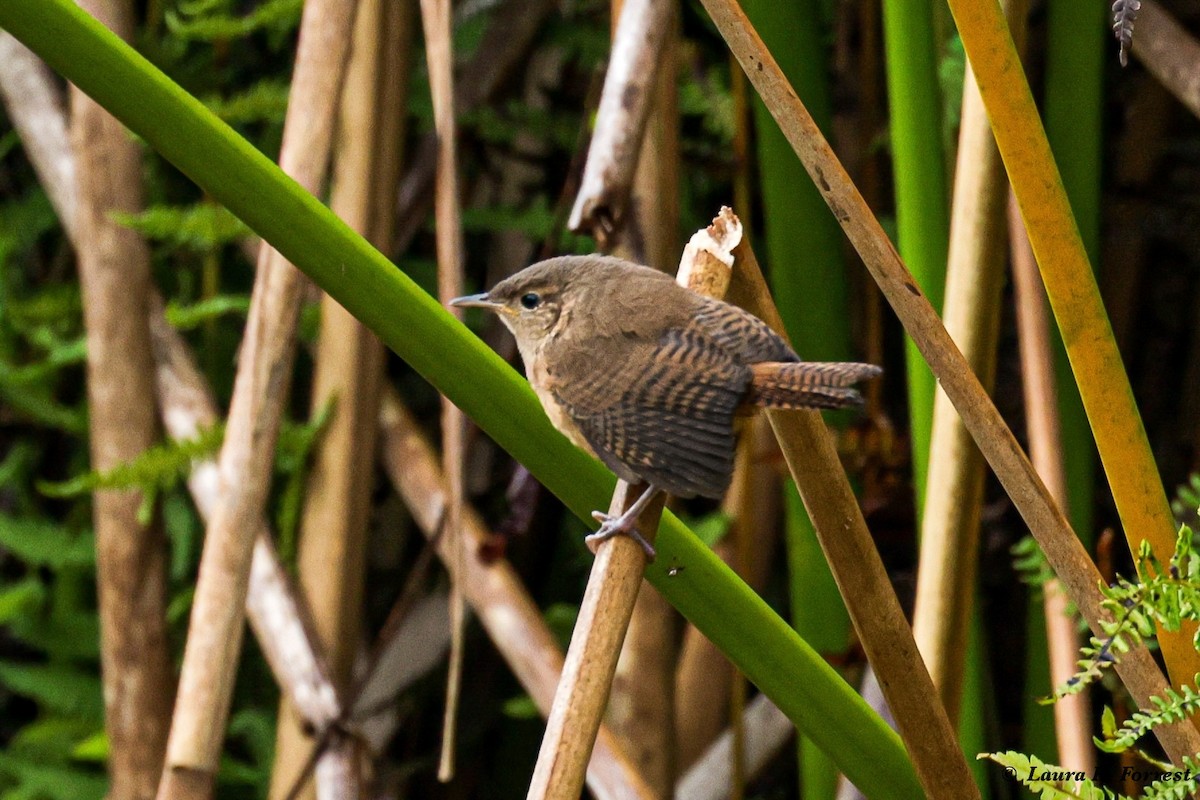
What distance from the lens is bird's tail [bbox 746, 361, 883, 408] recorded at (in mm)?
889

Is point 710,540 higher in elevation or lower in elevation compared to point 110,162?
lower

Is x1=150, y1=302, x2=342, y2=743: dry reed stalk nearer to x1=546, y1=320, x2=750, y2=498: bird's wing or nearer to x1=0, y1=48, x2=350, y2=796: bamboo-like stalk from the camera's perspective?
x1=0, y1=48, x2=350, y2=796: bamboo-like stalk

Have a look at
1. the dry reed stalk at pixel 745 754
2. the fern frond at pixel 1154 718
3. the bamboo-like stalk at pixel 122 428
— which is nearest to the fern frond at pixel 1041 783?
the fern frond at pixel 1154 718

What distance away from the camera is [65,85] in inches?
76.1

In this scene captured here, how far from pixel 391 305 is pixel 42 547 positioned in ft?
4.83

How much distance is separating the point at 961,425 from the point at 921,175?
27cm

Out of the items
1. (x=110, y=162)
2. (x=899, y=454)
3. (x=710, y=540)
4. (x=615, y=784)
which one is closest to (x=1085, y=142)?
(x=899, y=454)

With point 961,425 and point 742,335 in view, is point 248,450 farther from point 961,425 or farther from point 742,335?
point 961,425

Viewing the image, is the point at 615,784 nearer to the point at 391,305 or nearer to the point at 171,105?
the point at 391,305

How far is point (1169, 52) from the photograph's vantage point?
4.55ft

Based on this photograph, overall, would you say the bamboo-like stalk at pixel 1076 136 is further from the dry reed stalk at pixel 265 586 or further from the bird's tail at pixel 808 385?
the dry reed stalk at pixel 265 586

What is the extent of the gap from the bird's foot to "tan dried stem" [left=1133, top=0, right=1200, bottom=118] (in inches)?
34.3

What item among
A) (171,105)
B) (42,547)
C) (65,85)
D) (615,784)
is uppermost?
(65,85)

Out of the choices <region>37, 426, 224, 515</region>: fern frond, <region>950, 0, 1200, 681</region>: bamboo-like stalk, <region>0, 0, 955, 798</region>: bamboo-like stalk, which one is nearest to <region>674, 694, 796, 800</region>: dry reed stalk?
<region>37, 426, 224, 515</region>: fern frond
